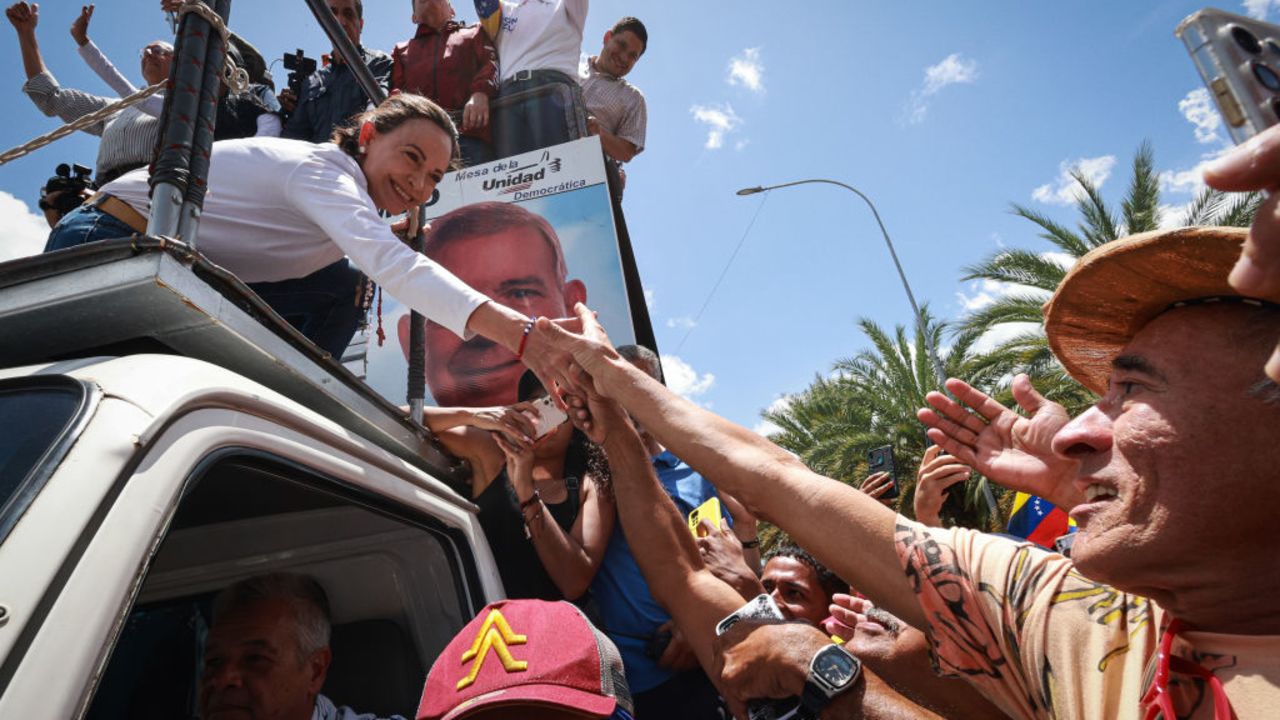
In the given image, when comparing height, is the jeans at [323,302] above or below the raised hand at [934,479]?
above

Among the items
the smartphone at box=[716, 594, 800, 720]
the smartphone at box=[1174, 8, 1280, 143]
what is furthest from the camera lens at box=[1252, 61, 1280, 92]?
the smartphone at box=[716, 594, 800, 720]

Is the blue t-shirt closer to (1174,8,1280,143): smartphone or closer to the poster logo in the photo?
(1174,8,1280,143): smartphone

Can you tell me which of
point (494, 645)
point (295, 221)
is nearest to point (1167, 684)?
point (494, 645)

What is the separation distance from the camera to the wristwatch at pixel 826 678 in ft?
4.45

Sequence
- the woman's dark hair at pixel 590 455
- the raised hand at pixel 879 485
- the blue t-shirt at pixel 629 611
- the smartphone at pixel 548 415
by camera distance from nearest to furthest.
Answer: the blue t-shirt at pixel 629 611
the smartphone at pixel 548 415
the woman's dark hair at pixel 590 455
the raised hand at pixel 879 485

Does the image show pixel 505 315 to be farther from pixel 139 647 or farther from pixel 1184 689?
pixel 1184 689

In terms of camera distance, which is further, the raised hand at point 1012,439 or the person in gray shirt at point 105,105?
the person in gray shirt at point 105,105

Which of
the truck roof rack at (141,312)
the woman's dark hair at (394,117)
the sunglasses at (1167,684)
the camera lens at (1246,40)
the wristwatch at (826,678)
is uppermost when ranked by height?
the woman's dark hair at (394,117)

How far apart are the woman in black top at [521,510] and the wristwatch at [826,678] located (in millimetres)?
1102

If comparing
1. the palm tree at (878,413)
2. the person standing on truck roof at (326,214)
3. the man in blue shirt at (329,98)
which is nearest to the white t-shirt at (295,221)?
the person standing on truck roof at (326,214)

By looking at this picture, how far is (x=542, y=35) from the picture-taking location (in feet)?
21.2

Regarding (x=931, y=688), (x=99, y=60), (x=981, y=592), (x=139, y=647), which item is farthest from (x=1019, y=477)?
(x=99, y=60)

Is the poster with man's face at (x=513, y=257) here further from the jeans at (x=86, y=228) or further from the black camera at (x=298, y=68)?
the jeans at (x=86, y=228)

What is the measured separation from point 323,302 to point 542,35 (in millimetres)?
4815
